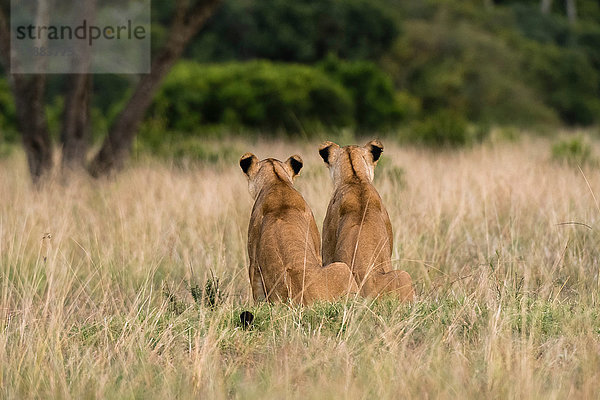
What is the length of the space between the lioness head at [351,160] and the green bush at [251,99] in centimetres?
1268

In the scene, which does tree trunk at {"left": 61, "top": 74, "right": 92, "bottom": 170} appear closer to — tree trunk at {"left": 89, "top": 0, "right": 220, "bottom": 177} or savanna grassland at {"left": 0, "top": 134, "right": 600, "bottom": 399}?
tree trunk at {"left": 89, "top": 0, "right": 220, "bottom": 177}

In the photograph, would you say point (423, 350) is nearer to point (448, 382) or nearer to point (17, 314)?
point (448, 382)

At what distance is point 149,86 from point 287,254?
6.44m

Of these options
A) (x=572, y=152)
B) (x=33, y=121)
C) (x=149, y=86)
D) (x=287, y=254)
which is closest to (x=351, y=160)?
(x=287, y=254)

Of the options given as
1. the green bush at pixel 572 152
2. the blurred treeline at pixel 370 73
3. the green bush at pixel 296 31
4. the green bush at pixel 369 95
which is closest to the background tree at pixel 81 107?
the blurred treeline at pixel 370 73

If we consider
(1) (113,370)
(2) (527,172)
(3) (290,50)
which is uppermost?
(3) (290,50)

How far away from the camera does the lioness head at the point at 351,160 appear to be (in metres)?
4.96

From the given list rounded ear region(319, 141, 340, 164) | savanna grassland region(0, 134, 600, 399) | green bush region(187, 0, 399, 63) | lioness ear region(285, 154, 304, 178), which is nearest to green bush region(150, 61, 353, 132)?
green bush region(187, 0, 399, 63)

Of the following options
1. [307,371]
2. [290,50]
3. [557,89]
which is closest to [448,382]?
[307,371]

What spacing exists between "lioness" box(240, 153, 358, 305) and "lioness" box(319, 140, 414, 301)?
0.44ft

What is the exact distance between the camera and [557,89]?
35656mm

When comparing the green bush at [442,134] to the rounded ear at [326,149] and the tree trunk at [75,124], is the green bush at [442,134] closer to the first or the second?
the tree trunk at [75,124]

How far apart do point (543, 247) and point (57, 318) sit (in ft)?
11.6

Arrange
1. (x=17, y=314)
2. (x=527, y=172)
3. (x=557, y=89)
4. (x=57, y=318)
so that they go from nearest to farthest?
(x=57, y=318), (x=17, y=314), (x=527, y=172), (x=557, y=89)
